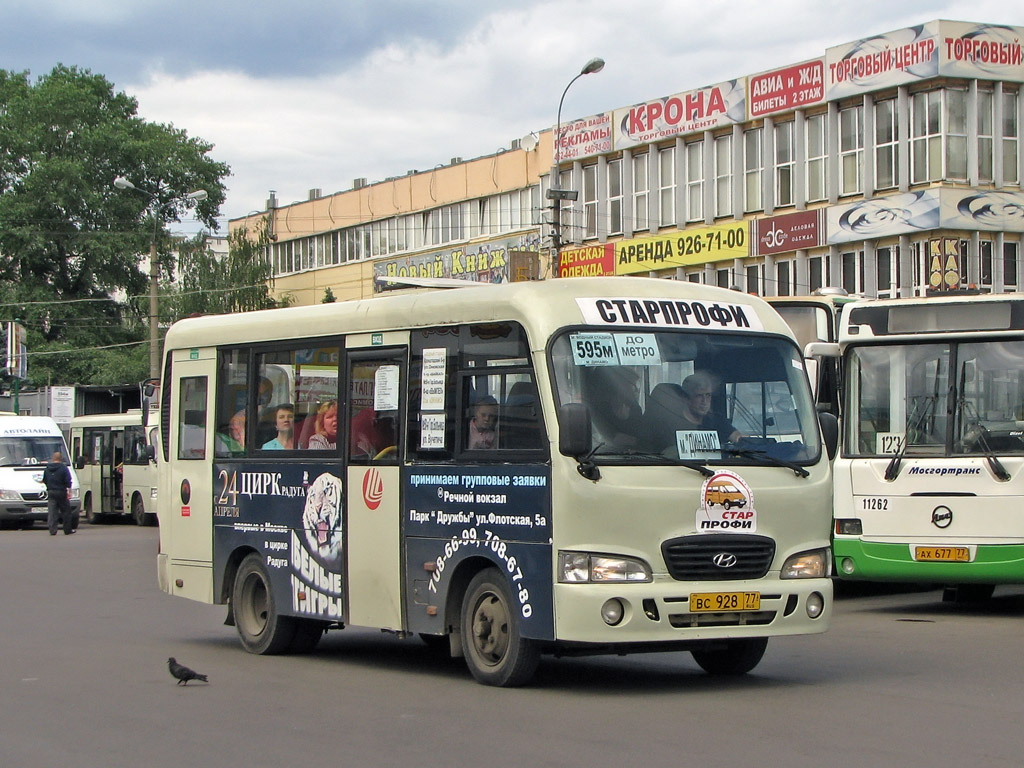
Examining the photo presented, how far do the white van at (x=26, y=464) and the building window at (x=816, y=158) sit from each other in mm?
→ 21850

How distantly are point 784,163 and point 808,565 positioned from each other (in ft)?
126

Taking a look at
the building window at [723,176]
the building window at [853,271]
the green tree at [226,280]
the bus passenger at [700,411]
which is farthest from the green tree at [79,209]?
the bus passenger at [700,411]

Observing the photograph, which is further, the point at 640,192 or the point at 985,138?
the point at 640,192

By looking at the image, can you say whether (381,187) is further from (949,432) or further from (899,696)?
(899,696)

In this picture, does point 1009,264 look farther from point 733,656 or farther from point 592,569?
point 592,569

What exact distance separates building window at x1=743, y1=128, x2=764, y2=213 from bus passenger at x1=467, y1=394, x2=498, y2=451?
39.0m

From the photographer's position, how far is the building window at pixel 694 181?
168 ft

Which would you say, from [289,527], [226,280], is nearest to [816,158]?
[226,280]

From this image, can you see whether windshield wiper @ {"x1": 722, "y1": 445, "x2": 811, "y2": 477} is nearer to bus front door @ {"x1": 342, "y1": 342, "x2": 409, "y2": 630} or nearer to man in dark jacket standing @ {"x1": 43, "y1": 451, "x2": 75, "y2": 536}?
bus front door @ {"x1": 342, "y1": 342, "x2": 409, "y2": 630}

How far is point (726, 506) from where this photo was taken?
10383 mm

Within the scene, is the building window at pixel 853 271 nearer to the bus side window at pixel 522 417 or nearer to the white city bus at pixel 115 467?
the white city bus at pixel 115 467

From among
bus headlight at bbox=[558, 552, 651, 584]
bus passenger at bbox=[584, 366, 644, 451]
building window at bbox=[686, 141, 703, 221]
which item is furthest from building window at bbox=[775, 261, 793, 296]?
bus headlight at bbox=[558, 552, 651, 584]

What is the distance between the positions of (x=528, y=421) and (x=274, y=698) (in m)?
2.44

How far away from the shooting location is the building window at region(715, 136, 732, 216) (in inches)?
1967
